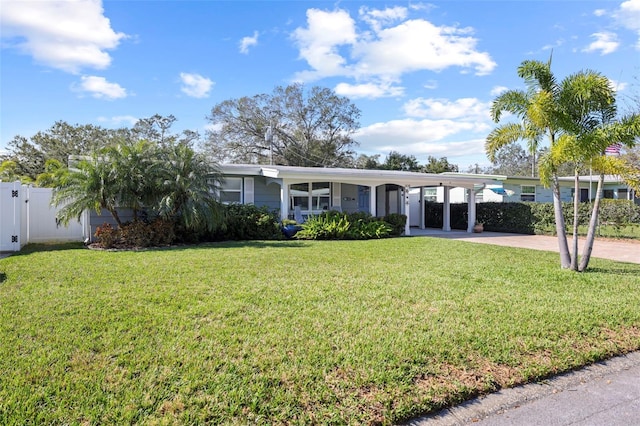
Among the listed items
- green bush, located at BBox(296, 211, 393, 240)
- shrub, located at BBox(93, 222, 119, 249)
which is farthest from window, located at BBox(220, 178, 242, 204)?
shrub, located at BBox(93, 222, 119, 249)

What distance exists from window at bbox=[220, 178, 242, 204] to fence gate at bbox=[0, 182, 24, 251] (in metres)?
6.37

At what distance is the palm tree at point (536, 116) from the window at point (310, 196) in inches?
350

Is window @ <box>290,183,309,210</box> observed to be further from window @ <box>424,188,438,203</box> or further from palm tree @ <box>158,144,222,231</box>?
window @ <box>424,188,438,203</box>

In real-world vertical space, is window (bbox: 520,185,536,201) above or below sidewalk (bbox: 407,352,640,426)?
above

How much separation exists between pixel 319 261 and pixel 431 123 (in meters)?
24.9

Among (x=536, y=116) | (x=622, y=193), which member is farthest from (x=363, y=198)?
(x=622, y=193)

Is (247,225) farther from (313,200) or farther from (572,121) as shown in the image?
(572,121)

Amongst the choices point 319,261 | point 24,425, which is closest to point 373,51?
point 319,261

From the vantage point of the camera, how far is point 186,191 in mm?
11281

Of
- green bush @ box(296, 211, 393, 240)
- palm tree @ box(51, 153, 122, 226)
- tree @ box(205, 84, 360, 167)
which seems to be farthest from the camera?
tree @ box(205, 84, 360, 167)

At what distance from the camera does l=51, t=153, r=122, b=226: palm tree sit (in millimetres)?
10250

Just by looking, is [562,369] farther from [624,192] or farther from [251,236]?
[624,192]

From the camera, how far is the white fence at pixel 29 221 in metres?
10.0

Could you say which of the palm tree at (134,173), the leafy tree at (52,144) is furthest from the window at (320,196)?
the leafy tree at (52,144)
